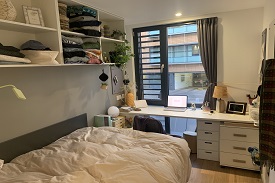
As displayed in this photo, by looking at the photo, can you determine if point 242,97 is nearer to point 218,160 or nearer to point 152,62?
point 218,160

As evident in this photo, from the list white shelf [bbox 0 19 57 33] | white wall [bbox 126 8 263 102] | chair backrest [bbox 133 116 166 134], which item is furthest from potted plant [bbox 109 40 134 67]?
white wall [bbox 126 8 263 102]

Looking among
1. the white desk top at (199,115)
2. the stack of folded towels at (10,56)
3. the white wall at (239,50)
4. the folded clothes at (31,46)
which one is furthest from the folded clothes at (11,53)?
the white wall at (239,50)

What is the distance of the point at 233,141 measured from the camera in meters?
A: 2.77

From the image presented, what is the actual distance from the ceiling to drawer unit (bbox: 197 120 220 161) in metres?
1.68

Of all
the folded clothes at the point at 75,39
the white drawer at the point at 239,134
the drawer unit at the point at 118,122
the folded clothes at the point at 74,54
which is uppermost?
the folded clothes at the point at 75,39

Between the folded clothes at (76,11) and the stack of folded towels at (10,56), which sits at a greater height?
the folded clothes at (76,11)

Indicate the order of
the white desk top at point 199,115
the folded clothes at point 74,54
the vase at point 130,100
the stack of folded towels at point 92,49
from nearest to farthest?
1. the folded clothes at point 74,54
2. the stack of folded towels at point 92,49
3. the white desk top at point 199,115
4. the vase at point 130,100

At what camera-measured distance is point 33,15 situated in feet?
6.01

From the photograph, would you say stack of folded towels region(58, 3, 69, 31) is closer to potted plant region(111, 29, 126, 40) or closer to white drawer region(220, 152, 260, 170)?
potted plant region(111, 29, 126, 40)

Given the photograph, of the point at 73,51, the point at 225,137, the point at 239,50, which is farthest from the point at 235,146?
the point at 73,51

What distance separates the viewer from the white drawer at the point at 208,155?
300 centimetres

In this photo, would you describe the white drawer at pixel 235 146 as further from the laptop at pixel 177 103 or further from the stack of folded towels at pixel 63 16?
the stack of folded towels at pixel 63 16

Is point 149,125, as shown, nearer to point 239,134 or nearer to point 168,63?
point 239,134

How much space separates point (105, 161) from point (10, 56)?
114 centimetres
